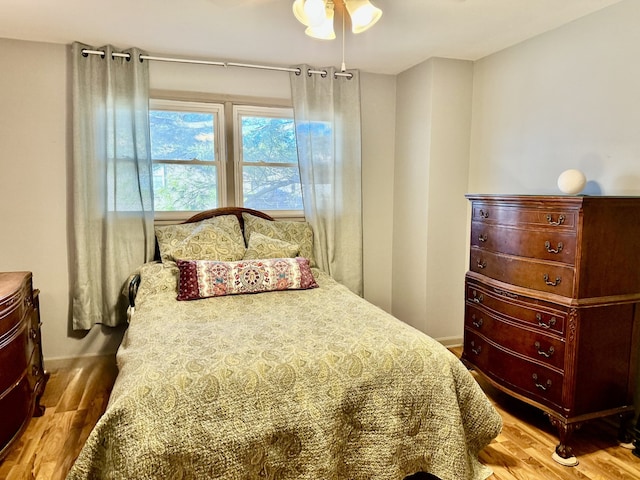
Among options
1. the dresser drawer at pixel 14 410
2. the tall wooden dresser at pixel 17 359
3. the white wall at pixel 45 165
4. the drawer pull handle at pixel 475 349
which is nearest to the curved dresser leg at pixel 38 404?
the tall wooden dresser at pixel 17 359

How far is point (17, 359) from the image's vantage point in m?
2.25

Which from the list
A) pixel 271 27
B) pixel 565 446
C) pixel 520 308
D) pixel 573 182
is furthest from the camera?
pixel 271 27

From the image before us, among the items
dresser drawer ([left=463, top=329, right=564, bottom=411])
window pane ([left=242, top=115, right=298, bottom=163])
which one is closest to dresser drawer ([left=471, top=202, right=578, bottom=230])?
dresser drawer ([left=463, top=329, right=564, bottom=411])

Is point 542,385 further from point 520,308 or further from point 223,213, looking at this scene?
point 223,213

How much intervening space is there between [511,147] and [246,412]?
Result: 2597mm

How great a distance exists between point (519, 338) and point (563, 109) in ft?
4.70

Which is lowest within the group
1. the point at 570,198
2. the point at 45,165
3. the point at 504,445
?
the point at 504,445

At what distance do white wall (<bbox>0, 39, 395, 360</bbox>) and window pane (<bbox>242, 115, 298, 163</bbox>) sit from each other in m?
0.31

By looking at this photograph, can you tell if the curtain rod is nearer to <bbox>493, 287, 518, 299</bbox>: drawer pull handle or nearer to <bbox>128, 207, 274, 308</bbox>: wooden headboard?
<bbox>128, 207, 274, 308</bbox>: wooden headboard

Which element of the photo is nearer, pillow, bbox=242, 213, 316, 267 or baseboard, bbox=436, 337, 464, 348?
pillow, bbox=242, 213, 316, 267

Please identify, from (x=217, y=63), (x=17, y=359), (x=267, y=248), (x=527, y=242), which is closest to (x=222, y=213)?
(x=267, y=248)

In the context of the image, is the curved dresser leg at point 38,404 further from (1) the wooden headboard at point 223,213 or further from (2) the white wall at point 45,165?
(1) the wooden headboard at point 223,213

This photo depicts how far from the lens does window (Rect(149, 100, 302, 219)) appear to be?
11.2ft

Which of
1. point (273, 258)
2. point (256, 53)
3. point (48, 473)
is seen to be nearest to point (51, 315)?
point (48, 473)
